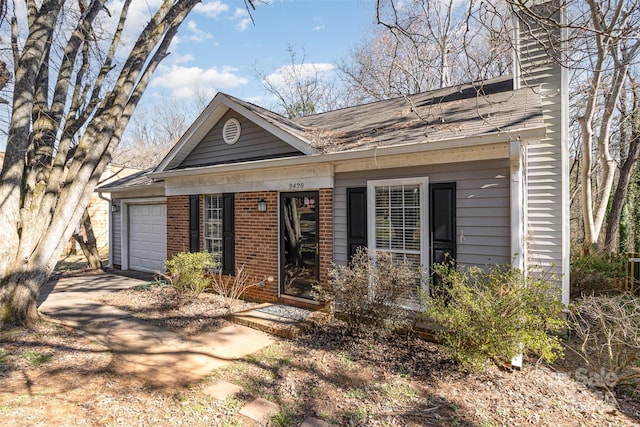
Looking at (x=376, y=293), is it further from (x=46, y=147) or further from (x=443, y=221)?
(x=46, y=147)

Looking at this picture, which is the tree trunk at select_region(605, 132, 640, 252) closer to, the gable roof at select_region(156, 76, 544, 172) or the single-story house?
the gable roof at select_region(156, 76, 544, 172)

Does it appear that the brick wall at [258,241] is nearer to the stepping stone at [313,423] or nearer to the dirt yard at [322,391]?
the dirt yard at [322,391]

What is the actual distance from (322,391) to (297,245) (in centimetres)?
349

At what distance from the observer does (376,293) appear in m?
5.09

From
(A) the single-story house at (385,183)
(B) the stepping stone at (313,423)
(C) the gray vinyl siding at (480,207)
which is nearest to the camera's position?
(B) the stepping stone at (313,423)

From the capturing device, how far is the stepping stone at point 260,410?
11.1ft

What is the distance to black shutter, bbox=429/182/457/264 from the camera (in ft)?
17.1

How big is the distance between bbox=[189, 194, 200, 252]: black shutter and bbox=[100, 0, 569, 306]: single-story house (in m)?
0.04

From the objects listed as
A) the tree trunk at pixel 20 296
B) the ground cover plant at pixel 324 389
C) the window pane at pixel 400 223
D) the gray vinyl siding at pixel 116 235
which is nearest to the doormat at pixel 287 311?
the ground cover plant at pixel 324 389

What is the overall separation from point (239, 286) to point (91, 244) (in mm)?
7161

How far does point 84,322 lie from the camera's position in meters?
6.09

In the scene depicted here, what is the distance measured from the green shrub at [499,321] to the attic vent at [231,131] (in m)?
5.52

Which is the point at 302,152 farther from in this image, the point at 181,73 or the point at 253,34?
the point at 181,73

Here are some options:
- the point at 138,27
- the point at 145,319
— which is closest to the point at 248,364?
the point at 145,319
